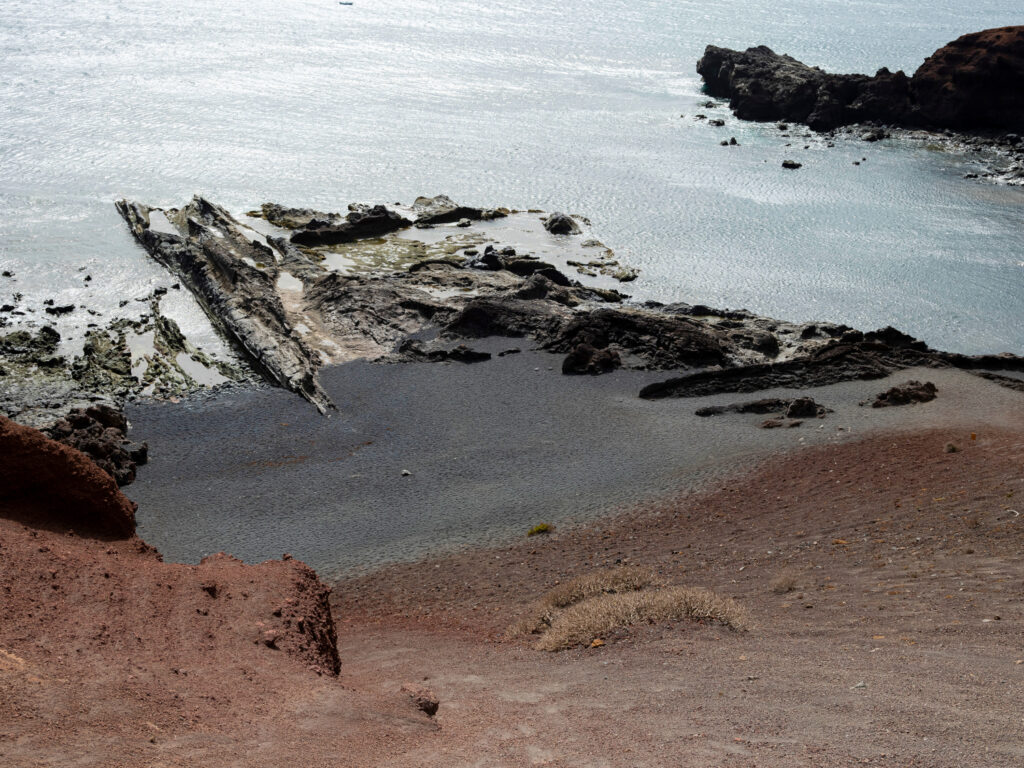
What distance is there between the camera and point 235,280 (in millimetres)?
35125

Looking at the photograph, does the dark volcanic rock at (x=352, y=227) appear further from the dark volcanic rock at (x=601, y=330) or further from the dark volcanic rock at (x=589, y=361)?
the dark volcanic rock at (x=589, y=361)

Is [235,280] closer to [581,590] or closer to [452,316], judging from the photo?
[452,316]

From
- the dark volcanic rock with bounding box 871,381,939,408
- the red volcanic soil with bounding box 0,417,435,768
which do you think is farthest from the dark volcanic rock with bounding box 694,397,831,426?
the red volcanic soil with bounding box 0,417,435,768

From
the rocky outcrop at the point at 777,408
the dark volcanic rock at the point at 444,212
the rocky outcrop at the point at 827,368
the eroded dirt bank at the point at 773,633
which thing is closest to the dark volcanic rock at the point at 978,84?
the dark volcanic rock at the point at 444,212

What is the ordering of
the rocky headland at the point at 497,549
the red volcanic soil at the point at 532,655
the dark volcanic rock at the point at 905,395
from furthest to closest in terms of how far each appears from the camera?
the dark volcanic rock at the point at 905,395, the rocky headland at the point at 497,549, the red volcanic soil at the point at 532,655

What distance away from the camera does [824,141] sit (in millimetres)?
68438

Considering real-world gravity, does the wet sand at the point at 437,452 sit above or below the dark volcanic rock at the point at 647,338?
below

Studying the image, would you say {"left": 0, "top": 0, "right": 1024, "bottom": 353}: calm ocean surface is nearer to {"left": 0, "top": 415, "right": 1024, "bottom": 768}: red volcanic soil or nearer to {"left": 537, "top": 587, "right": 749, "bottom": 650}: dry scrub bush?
{"left": 0, "top": 415, "right": 1024, "bottom": 768}: red volcanic soil

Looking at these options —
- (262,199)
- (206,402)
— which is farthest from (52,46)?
(206,402)

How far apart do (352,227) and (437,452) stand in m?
22.4

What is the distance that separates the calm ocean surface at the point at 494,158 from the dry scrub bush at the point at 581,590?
63.6ft

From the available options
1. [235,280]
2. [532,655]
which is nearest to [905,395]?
[532,655]

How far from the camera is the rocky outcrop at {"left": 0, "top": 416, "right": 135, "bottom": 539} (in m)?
14.1

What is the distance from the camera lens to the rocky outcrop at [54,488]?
14.1 metres
